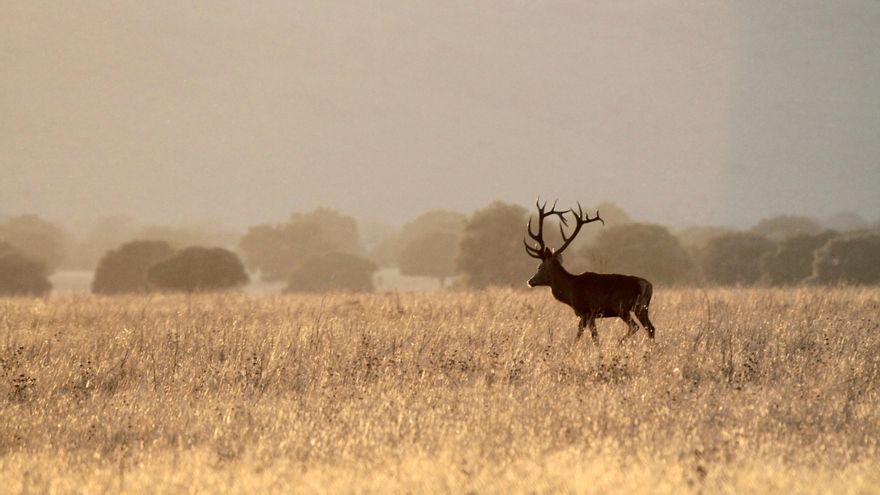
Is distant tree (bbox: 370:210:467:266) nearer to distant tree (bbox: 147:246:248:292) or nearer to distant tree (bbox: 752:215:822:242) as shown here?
distant tree (bbox: 752:215:822:242)

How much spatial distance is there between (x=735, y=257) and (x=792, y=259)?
5.37m

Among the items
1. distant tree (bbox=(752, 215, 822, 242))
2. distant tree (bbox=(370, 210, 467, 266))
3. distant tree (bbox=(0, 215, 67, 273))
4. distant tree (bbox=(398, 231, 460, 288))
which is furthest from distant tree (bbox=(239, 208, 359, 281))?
distant tree (bbox=(752, 215, 822, 242))

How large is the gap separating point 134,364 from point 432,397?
438 cm

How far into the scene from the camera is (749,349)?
40.0 ft

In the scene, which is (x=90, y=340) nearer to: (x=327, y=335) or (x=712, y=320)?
(x=327, y=335)

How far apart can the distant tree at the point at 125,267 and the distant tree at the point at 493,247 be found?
69.8ft

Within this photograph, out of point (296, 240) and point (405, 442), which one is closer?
point (405, 442)

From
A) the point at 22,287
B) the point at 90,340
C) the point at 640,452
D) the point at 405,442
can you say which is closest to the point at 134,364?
the point at 90,340

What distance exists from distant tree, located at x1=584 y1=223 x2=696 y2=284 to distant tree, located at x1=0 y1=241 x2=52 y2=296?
40.4 meters

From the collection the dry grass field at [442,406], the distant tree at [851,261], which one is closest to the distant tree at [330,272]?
the distant tree at [851,261]

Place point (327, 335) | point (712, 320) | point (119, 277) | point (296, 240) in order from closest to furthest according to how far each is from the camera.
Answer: point (327, 335)
point (712, 320)
point (119, 277)
point (296, 240)

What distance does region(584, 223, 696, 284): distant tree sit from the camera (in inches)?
2200

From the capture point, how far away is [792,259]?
193 feet

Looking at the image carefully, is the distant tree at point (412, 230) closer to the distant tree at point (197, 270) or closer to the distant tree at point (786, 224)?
the distant tree at point (786, 224)
